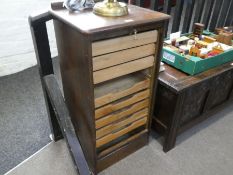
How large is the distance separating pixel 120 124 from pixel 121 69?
356 millimetres

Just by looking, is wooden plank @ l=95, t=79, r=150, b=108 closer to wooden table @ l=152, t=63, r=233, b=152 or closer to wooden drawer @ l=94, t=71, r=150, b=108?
wooden drawer @ l=94, t=71, r=150, b=108

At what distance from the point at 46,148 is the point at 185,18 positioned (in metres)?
1.68

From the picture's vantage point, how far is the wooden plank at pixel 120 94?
1029 mm

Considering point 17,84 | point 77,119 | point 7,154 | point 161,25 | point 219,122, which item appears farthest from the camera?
point 17,84

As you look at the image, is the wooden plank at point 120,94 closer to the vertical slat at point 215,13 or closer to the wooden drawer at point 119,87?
the wooden drawer at point 119,87

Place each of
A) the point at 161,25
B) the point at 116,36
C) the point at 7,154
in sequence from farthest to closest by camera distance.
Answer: the point at 7,154 < the point at 161,25 < the point at 116,36

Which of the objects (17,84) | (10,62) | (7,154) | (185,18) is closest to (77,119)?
(7,154)

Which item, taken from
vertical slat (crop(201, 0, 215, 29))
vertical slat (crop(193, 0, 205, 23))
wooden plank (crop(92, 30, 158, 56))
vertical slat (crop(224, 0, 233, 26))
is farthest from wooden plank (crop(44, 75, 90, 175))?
vertical slat (crop(224, 0, 233, 26))

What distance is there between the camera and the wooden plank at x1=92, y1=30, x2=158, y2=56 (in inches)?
→ 34.3

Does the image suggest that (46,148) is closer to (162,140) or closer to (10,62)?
(162,140)

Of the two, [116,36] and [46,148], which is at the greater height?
[116,36]

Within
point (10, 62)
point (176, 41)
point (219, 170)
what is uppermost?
point (176, 41)

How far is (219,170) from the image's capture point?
1.33 meters

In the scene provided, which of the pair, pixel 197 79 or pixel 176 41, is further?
pixel 176 41
